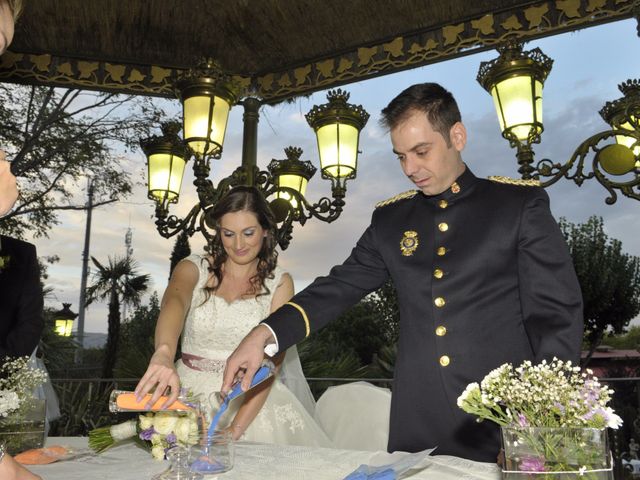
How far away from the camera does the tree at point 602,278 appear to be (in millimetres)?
27531

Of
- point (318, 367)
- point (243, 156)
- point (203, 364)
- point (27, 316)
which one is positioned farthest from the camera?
point (318, 367)

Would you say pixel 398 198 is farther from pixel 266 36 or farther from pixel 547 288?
pixel 266 36

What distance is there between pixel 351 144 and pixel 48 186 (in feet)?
40.5

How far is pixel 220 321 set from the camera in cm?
394

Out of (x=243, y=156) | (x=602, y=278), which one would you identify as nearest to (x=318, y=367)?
(x=243, y=156)

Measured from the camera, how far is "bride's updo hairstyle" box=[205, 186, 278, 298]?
12.8ft

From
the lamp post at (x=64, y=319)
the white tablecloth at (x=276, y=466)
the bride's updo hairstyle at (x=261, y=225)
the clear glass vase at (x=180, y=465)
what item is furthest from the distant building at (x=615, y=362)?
the clear glass vase at (x=180, y=465)

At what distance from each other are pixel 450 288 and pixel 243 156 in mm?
3364

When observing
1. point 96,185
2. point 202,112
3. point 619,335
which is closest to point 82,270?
point 96,185

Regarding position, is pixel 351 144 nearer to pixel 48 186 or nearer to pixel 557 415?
pixel 557 415

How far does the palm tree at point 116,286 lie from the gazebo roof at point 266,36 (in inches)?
665

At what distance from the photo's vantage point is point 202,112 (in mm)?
4527

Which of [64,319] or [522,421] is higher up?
[64,319]

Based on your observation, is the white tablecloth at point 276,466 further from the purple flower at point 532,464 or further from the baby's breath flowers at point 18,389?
the purple flower at point 532,464
